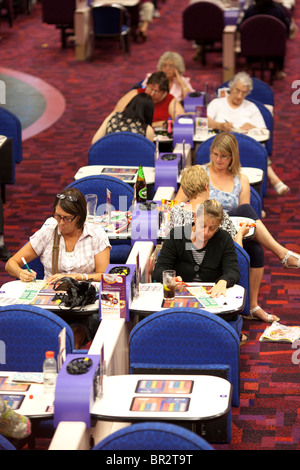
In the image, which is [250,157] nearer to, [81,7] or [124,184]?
[124,184]

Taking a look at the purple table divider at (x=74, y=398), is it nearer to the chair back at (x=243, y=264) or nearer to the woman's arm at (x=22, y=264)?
the woman's arm at (x=22, y=264)

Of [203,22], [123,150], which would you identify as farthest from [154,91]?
[203,22]

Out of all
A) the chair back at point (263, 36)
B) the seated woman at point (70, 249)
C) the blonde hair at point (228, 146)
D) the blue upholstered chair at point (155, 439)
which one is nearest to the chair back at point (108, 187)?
the blonde hair at point (228, 146)

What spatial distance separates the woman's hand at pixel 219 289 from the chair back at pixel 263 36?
7.63 m

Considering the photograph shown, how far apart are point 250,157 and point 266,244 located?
3.73 feet

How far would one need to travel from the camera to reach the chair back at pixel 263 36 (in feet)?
37.9

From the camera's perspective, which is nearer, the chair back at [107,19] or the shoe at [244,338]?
the shoe at [244,338]

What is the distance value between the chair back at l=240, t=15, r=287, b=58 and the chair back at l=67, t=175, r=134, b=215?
6.34m

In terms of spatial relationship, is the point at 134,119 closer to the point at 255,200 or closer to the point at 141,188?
the point at 141,188

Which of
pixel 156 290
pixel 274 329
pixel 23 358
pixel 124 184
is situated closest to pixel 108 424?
pixel 23 358

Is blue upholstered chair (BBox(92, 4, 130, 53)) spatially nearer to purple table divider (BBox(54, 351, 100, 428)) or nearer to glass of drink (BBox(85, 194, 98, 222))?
glass of drink (BBox(85, 194, 98, 222))

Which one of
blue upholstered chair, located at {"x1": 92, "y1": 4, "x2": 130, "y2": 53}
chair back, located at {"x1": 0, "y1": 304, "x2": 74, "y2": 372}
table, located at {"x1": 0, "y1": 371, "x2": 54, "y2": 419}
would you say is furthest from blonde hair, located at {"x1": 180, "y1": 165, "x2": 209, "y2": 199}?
blue upholstered chair, located at {"x1": 92, "y1": 4, "x2": 130, "y2": 53}

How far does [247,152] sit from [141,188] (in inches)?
49.8

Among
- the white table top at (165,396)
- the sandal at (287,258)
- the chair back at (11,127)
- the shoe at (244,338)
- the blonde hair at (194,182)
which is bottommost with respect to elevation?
the shoe at (244,338)
